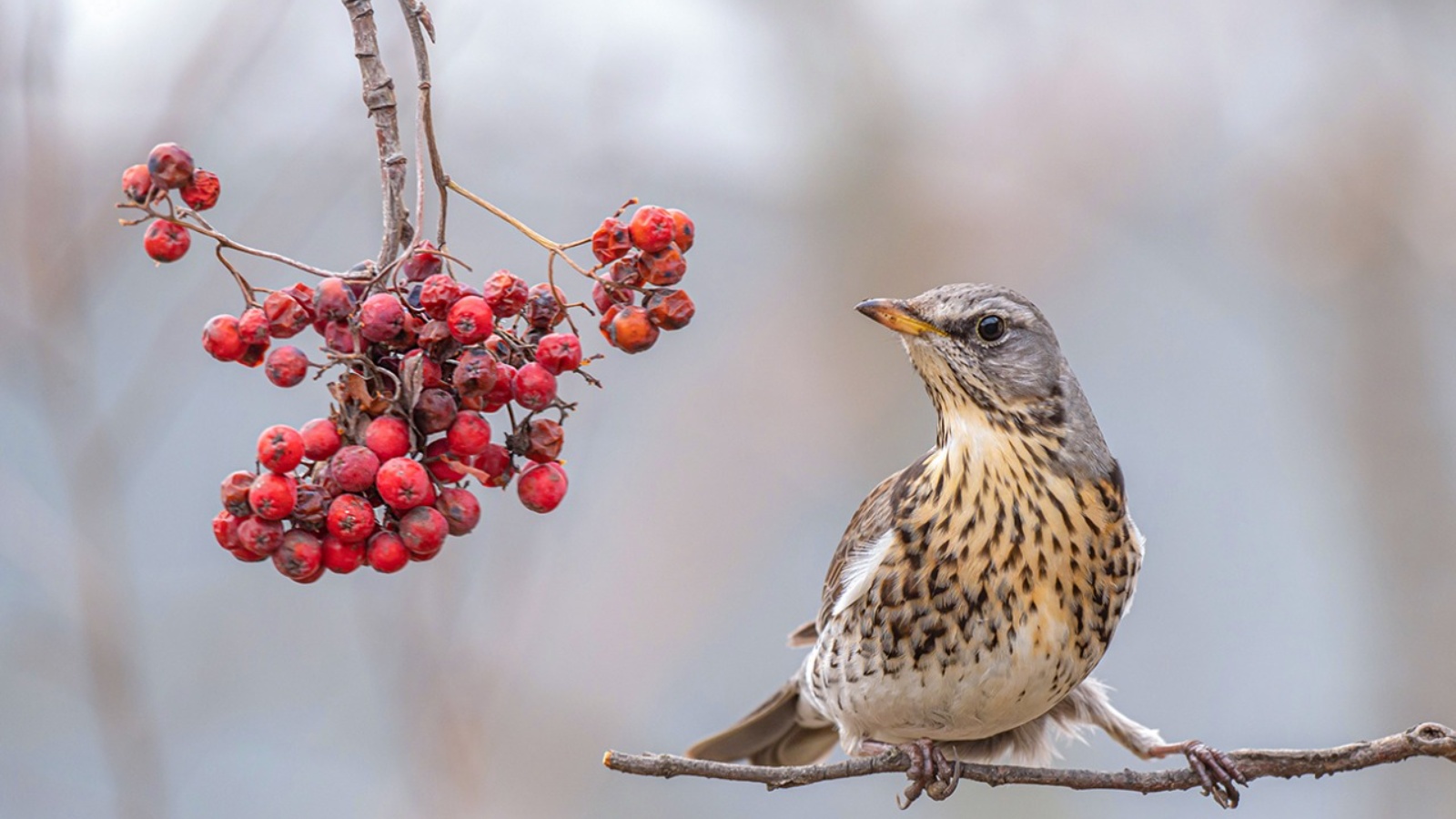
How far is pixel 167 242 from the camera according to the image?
77.3 inches

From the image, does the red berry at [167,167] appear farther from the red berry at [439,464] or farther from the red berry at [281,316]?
the red berry at [439,464]

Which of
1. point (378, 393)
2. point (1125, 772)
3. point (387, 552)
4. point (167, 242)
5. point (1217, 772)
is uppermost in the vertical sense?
point (167, 242)

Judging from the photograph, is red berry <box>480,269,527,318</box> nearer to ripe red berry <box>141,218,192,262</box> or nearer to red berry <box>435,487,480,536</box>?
red berry <box>435,487,480,536</box>

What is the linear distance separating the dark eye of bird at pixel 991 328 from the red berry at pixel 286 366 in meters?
1.60

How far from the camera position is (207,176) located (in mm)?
1960

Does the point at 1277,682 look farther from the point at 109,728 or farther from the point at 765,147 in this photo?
the point at 109,728

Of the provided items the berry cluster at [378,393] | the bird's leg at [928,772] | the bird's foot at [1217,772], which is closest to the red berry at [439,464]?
the berry cluster at [378,393]

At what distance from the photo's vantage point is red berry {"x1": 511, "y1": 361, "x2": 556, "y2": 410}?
6.39 feet

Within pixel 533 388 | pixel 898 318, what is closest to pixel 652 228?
pixel 533 388

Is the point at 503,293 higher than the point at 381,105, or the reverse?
the point at 381,105

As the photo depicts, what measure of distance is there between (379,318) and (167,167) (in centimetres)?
35

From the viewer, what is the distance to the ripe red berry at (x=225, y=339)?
194 centimetres

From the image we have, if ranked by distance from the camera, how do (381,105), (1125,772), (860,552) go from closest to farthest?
(381,105)
(1125,772)
(860,552)

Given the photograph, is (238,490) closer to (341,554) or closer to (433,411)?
(341,554)
